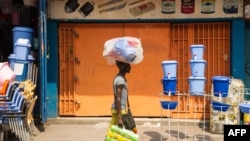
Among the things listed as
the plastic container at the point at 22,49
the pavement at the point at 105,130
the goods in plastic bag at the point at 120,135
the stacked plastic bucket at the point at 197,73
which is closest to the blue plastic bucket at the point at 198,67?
the stacked plastic bucket at the point at 197,73

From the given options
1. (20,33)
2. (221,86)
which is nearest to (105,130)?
(20,33)

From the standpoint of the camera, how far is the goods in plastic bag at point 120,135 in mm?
5395

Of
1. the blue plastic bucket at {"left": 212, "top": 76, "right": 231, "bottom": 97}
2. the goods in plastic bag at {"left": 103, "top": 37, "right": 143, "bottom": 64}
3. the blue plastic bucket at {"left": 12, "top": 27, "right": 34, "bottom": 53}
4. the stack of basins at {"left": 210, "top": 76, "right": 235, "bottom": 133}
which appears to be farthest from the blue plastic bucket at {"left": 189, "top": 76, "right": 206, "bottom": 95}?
the blue plastic bucket at {"left": 12, "top": 27, "right": 34, "bottom": 53}

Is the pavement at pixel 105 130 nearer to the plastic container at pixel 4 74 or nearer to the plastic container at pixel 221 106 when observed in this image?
the plastic container at pixel 221 106

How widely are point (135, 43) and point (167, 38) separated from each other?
10.4 ft

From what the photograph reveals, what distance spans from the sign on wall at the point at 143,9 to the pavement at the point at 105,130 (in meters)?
2.32

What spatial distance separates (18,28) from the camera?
8133 millimetres

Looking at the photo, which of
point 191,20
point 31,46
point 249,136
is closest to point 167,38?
point 191,20

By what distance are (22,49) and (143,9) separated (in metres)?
2.79

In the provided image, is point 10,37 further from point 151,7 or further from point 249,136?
point 249,136

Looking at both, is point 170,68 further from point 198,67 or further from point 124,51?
point 124,51

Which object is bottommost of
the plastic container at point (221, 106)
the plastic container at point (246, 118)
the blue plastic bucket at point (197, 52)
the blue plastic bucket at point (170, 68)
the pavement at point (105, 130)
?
the pavement at point (105, 130)

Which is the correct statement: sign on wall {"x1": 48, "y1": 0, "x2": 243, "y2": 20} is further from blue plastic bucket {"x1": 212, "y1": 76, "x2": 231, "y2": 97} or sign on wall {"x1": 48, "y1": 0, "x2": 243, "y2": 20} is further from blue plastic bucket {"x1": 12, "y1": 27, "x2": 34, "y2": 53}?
blue plastic bucket {"x1": 212, "y1": 76, "x2": 231, "y2": 97}

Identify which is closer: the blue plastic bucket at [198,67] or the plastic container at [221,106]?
the blue plastic bucket at [198,67]
